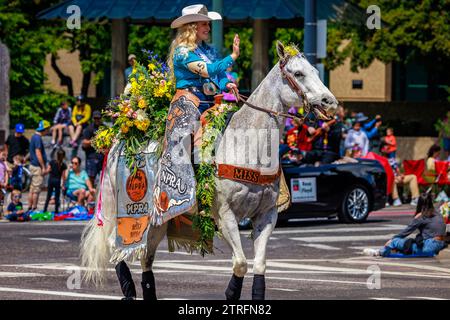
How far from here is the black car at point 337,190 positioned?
77.6 feet

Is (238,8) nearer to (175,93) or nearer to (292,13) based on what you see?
(292,13)

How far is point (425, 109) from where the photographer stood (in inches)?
1834

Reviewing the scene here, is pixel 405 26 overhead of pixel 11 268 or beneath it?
overhead

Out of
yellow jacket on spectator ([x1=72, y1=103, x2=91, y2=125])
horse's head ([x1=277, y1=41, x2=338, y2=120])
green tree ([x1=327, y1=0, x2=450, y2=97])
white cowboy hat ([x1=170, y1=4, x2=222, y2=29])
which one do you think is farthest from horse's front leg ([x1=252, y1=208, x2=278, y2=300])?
green tree ([x1=327, y1=0, x2=450, y2=97])

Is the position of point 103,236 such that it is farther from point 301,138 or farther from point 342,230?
point 301,138

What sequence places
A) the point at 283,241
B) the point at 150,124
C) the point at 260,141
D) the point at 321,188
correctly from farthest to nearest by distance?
the point at 321,188 < the point at 283,241 < the point at 150,124 < the point at 260,141

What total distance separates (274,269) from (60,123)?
1554 centimetres

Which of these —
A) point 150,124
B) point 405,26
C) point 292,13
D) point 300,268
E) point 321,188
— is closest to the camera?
point 150,124

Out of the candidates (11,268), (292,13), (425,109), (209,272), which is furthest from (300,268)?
(425,109)

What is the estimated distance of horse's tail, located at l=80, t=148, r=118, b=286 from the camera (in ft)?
43.4

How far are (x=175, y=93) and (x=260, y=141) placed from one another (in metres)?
1.16

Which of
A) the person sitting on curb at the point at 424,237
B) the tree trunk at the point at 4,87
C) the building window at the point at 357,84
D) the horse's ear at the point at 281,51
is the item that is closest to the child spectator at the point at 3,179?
the tree trunk at the point at 4,87

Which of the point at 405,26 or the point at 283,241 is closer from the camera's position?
the point at 283,241

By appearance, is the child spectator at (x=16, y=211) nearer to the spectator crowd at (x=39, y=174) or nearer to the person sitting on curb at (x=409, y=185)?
the spectator crowd at (x=39, y=174)
